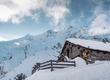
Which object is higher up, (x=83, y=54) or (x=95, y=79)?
(x=83, y=54)

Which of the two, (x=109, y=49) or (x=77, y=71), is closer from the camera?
(x=77, y=71)

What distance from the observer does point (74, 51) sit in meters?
48.3

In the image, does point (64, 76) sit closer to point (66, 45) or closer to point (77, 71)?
point (77, 71)

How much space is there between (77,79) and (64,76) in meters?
2.31

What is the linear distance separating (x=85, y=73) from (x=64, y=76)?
2500 mm

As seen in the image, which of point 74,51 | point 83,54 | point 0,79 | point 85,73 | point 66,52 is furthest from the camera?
point 0,79

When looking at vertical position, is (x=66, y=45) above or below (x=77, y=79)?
above

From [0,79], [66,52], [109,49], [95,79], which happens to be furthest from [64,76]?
[0,79]

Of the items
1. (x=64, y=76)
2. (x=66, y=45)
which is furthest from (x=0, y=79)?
(x=64, y=76)

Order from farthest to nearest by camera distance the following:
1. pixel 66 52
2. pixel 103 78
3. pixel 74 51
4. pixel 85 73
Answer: pixel 66 52 < pixel 74 51 < pixel 85 73 < pixel 103 78

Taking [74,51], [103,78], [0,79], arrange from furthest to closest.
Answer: [0,79], [74,51], [103,78]

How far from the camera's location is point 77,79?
86.0ft

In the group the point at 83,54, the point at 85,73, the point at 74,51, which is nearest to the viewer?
the point at 85,73

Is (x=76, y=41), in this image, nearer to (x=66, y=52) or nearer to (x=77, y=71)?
(x=66, y=52)
